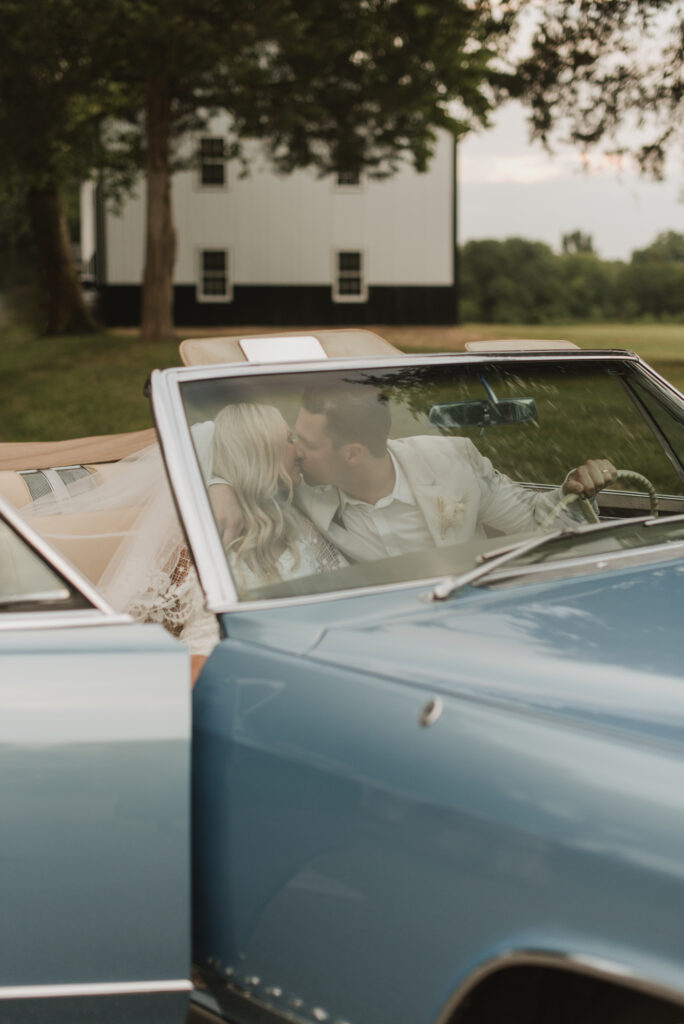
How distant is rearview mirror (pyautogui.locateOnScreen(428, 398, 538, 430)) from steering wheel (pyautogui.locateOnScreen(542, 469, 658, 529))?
0.25 meters

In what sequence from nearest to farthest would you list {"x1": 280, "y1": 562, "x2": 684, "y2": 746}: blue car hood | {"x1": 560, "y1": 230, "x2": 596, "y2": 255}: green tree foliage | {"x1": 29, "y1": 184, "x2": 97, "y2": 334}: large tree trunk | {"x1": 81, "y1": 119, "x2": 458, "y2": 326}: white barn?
{"x1": 280, "y1": 562, "x2": 684, "y2": 746}: blue car hood → {"x1": 29, "y1": 184, "x2": 97, "y2": 334}: large tree trunk → {"x1": 81, "y1": 119, "x2": 458, "y2": 326}: white barn → {"x1": 560, "y1": 230, "x2": 596, "y2": 255}: green tree foliage

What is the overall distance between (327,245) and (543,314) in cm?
4199

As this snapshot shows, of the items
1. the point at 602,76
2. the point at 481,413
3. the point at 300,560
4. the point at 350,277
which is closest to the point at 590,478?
the point at 481,413

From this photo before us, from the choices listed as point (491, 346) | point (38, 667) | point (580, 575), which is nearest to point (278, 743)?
point (38, 667)

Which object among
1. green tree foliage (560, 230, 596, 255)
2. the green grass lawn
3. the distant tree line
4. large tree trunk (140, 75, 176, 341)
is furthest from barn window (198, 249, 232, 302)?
green tree foliage (560, 230, 596, 255)

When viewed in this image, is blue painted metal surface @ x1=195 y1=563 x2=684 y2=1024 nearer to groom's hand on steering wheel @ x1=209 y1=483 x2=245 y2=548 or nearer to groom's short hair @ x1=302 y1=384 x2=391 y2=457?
groom's hand on steering wheel @ x1=209 y1=483 x2=245 y2=548

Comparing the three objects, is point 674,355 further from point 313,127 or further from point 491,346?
point 491,346

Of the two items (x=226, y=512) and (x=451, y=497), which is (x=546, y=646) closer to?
(x=226, y=512)

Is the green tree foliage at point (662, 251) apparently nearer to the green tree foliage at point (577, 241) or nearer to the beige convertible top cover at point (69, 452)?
the green tree foliage at point (577, 241)

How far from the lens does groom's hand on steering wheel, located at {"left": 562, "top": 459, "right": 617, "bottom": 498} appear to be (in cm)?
303

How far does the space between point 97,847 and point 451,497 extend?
4.67 ft

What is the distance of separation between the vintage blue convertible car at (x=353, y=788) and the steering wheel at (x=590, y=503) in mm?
405

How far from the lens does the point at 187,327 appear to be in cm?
3325

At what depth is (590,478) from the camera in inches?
119
